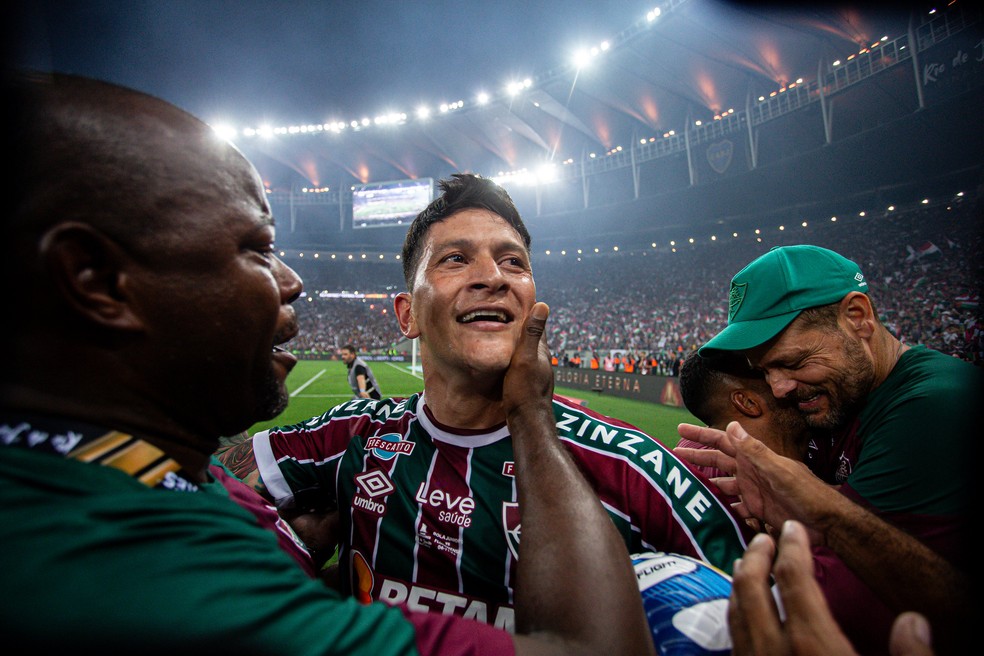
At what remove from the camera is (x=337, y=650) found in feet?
2.63

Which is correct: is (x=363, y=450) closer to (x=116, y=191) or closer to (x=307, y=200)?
(x=116, y=191)

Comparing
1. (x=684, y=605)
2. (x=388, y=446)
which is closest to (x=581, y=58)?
(x=388, y=446)

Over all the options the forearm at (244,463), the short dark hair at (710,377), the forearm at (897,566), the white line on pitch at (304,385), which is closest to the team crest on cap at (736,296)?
the short dark hair at (710,377)

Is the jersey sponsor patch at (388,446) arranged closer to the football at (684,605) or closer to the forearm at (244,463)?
the forearm at (244,463)

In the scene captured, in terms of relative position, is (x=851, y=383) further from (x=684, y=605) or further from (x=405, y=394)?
(x=405, y=394)

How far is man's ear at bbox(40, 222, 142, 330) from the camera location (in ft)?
2.90

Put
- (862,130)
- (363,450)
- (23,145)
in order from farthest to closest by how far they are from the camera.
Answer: (862,130)
(363,450)
(23,145)

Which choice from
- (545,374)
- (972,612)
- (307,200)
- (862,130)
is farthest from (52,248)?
(307,200)

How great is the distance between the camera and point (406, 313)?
2.72 metres

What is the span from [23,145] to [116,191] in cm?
18

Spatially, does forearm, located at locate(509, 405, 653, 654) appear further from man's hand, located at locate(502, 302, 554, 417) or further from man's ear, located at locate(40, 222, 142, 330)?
man's ear, located at locate(40, 222, 142, 330)

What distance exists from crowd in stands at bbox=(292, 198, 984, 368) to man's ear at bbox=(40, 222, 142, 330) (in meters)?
15.7

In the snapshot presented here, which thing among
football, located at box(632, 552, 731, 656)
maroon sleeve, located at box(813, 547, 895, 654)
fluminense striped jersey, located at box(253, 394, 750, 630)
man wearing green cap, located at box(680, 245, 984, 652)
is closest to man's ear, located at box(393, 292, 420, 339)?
fluminense striped jersey, located at box(253, 394, 750, 630)

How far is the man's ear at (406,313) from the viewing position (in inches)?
101
